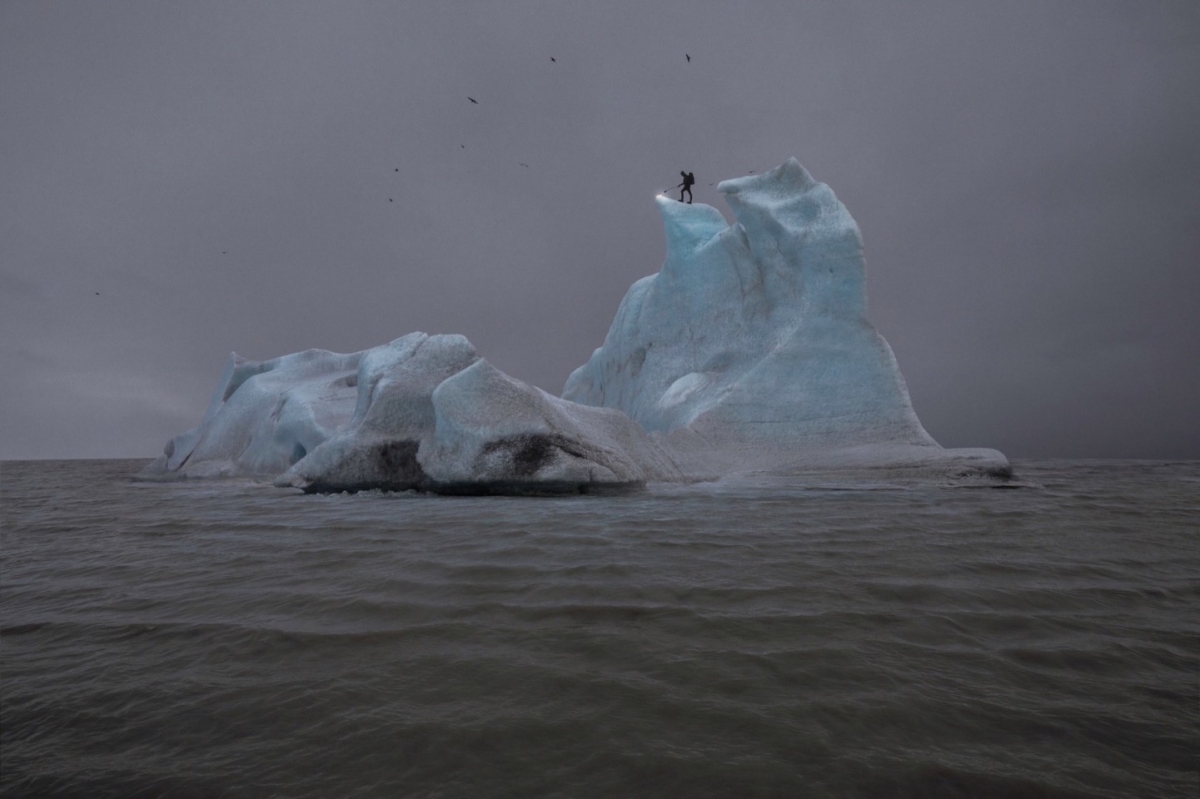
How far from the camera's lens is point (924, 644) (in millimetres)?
2262

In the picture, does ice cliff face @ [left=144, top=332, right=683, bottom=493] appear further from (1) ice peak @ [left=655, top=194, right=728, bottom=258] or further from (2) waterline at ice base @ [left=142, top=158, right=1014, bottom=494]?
(1) ice peak @ [left=655, top=194, right=728, bottom=258]

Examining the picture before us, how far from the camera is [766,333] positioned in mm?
16172

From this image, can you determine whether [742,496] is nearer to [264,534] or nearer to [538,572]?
[538,572]

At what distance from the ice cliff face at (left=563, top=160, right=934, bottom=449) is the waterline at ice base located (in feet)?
0.13

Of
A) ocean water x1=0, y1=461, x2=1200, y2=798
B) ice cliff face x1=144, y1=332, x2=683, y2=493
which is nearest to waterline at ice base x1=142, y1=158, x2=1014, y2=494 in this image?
ice cliff face x1=144, y1=332, x2=683, y2=493

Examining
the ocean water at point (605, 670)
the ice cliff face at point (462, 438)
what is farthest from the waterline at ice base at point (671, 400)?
the ocean water at point (605, 670)

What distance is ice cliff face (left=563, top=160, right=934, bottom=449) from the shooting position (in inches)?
551

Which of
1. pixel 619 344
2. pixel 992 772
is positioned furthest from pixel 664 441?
pixel 992 772

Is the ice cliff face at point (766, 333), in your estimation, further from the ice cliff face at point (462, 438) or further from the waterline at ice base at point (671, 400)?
the ice cliff face at point (462, 438)

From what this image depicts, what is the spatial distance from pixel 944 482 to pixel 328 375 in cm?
1563

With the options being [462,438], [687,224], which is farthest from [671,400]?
[462,438]

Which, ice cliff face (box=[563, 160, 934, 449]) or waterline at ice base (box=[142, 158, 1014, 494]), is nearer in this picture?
waterline at ice base (box=[142, 158, 1014, 494])

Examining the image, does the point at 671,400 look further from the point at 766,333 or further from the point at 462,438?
the point at 462,438

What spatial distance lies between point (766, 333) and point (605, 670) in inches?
596
